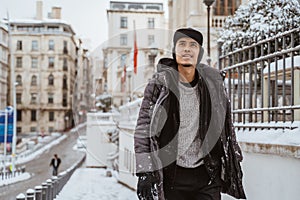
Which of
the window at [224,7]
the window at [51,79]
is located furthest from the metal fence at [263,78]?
the window at [51,79]

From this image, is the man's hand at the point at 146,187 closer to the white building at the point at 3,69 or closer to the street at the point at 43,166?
the street at the point at 43,166

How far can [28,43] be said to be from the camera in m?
77.1

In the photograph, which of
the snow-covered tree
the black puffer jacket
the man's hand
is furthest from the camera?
the snow-covered tree

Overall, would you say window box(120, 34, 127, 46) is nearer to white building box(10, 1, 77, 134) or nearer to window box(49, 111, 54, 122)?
white building box(10, 1, 77, 134)

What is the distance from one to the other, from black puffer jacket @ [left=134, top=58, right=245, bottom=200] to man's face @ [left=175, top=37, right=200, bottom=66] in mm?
86

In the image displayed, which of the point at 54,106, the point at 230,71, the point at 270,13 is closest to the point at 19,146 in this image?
the point at 54,106

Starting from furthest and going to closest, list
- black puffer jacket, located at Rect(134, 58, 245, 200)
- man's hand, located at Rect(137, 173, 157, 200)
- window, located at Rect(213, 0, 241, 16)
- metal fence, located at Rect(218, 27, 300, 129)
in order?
window, located at Rect(213, 0, 241, 16) → metal fence, located at Rect(218, 27, 300, 129) → black puffer jacket, located at Rect(134, 58, 245, 200) → man's hand, located at Rect(137, 173, 157, 200)

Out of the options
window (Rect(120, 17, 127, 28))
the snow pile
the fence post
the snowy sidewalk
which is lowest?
the snowy sidewalk

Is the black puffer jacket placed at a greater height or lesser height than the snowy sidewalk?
greater

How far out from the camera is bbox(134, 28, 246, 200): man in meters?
3.61

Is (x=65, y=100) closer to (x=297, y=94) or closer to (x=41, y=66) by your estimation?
(x=41, y=66)

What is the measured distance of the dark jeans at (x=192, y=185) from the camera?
12.0ft

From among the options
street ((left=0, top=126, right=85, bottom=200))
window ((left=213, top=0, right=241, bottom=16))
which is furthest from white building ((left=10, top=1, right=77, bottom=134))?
window ((left=213, top=0, right=241, bottom=16))

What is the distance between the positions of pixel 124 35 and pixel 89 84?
118ft
